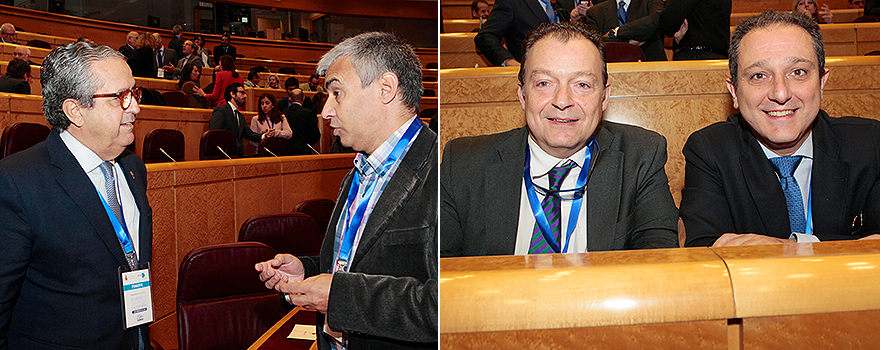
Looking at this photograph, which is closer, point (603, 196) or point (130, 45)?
point (603, 196)

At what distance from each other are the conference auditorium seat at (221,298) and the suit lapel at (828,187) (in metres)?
1.86

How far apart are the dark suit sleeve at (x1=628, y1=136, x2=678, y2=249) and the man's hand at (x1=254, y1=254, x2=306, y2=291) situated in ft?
2.79

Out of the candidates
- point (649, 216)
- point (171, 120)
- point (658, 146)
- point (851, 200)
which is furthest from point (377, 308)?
point (171, 120)

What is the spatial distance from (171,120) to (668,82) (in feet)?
17.8

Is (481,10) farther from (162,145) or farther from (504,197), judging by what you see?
(504,197)

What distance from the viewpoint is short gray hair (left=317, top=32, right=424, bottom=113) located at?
3.54 feet

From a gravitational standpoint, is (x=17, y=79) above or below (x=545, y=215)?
above

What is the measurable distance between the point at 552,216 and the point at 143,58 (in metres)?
8.32

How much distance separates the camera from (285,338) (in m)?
1.72

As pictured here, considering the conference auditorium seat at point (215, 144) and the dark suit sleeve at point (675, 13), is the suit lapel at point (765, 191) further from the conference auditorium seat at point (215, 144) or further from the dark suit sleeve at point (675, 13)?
the conference auditorium seat at point (215, 144)

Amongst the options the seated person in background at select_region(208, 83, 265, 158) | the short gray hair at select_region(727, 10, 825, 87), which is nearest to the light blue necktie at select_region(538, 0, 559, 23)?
the short gray hair at select_region(727, 10, 825, 87)

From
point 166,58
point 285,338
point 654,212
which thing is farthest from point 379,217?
point 166,58

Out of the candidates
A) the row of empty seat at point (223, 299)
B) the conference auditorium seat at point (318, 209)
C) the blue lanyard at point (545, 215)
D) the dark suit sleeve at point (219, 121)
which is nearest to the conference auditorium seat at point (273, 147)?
the dark suit sleeve at point (219, 121)

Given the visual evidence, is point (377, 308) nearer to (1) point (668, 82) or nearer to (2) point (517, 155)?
(2) point (517, 155)
